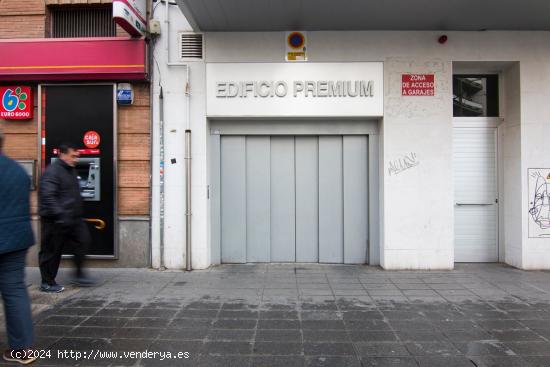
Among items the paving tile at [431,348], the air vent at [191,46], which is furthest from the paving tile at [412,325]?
the air vent at [191,46]

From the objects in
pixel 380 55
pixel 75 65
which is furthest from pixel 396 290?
pixel 75 65

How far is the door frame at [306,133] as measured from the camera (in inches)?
287

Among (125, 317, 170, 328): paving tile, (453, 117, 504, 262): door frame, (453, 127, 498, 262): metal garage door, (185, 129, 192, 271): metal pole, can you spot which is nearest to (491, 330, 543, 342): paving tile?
(453, 127, 498, 262): metal garage door

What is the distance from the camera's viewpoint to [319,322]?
180 inches

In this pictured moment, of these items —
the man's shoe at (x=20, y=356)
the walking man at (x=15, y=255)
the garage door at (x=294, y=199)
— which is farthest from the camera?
the garage door at (x=294, y=199)

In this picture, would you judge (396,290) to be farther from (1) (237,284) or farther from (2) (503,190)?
(2) (503,190)

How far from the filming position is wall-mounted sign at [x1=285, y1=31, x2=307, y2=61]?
6.97 m

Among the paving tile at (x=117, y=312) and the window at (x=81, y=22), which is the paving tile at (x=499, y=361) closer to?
the paving tile at (x=117, y=312)

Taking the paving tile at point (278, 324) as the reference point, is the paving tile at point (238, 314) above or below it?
above

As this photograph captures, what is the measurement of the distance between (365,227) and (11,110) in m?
6.38

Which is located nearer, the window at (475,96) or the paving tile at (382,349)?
the paving tile at (382,349)

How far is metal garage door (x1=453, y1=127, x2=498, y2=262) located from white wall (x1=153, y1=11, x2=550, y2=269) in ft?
2.01

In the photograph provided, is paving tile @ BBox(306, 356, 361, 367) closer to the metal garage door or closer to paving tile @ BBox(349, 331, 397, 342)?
paving tile @ BBox(349, 331, 397, 342)

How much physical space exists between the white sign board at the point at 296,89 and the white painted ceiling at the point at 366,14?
63 centimetres
